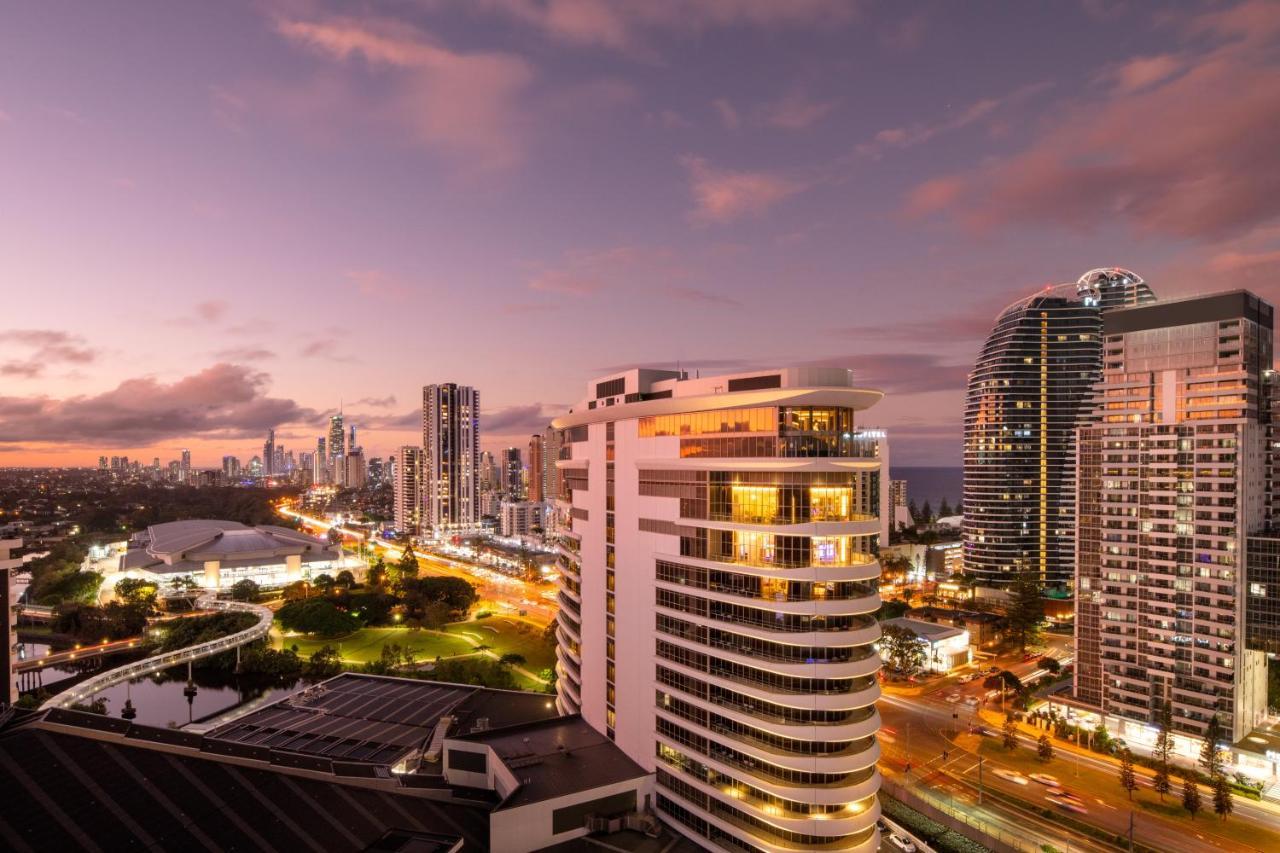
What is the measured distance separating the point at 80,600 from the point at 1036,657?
17330 centimetres

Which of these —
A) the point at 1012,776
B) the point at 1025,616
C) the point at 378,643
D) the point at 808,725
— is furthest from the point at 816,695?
the point at 378,643

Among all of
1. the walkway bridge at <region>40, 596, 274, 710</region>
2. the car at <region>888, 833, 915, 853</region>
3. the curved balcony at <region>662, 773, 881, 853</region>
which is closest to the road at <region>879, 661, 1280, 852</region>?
the car at <region>888, 833, 915, 853</region>

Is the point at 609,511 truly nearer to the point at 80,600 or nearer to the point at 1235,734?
the point at 1235,734

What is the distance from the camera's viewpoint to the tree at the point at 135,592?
4966 inches

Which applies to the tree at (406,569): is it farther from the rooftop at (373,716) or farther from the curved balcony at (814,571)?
the curved balcony at (814,571)

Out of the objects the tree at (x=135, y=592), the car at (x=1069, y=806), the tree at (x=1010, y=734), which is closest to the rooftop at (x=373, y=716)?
the car at (x=1069, y=806)

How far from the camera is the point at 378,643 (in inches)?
4375

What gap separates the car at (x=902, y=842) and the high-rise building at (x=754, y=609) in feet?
41.1

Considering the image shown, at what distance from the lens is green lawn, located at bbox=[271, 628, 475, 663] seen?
10506 cm

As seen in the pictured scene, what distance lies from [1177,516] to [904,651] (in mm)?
37712

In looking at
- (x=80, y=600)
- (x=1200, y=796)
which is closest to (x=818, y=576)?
(x=1200, y=796)

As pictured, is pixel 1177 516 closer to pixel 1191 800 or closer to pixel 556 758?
pixel 1191 800

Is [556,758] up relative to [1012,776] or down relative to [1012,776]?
up

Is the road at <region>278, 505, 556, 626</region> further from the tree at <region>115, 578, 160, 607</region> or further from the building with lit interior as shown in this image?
the tree at <region>115, 578, 160, 607</region>
